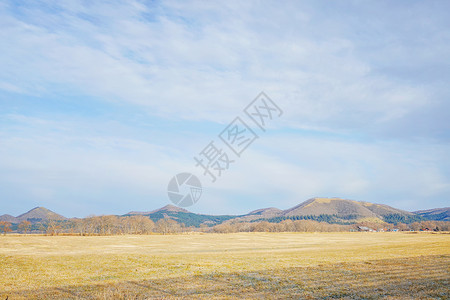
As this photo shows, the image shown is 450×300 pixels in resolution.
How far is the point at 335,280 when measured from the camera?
20281mm

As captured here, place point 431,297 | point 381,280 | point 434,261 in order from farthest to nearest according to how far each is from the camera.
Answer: point 434,261 < point 381,280 < point 431,297

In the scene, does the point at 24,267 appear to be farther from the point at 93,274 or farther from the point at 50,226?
the point at 50,226

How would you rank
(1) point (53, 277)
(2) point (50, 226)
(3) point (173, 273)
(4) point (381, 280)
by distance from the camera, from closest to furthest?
(4) point (381, 280), (1) point (53, 277), (3) point (173, 273), (2) point (50, 226)

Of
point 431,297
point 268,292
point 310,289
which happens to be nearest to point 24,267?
point 268,292

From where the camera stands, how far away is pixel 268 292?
56.7ft

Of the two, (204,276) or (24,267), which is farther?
(24,267)

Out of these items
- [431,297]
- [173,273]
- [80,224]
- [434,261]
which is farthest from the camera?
[80,224]

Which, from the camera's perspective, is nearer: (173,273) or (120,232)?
(173,273)

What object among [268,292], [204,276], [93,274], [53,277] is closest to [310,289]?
[268,292]

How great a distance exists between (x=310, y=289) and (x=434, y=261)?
1820cm

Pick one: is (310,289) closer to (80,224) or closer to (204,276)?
(204,276)

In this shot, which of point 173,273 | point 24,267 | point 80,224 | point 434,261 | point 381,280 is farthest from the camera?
point 80,224

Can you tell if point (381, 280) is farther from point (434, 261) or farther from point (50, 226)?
point (50, 226)

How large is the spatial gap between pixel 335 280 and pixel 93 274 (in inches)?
678
